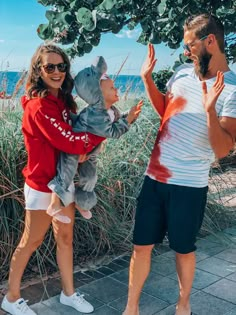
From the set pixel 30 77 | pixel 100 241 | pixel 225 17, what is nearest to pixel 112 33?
pixel 225 17

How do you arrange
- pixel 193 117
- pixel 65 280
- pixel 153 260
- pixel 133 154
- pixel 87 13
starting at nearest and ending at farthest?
1. pixel 193 117
2. pixel 65 280
3. pixel 87 13
4. pixel 153 260
5. pixel 133 154

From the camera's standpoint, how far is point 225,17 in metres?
4.36

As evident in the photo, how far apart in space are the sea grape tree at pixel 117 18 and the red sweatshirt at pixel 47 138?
1.26 m

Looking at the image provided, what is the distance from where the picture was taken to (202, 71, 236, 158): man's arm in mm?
2396

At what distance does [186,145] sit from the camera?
8.66ft

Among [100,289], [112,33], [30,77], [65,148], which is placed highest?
[112,33]

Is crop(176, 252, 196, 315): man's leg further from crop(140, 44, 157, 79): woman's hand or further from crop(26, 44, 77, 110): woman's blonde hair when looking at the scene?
crop(26, 44, 77, 110): woman's blonde hair

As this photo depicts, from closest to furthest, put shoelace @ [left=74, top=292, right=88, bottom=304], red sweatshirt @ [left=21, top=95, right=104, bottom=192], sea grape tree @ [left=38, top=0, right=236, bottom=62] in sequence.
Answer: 1. red sweatshirt @ [left=21, top=95, right=104, bottom=192]
2. shoelace @ [left=74, top=292, right=88, bottom=304]
3. sea grape tree @ [left=38, top=0, right=236, bottom=62]

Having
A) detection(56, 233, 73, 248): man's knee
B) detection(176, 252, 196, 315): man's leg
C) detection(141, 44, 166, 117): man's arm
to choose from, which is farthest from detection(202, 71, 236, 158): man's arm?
detection(56, 233, 73, 248): man's knee

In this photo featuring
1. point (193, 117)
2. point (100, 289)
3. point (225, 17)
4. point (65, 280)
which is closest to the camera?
point (193, 117)

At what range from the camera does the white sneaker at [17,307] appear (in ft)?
9.77

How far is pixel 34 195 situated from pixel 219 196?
2768 millimetres

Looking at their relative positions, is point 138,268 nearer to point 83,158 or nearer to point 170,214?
point 170,214

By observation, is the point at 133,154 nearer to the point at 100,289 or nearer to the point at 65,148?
the point at 100,289
